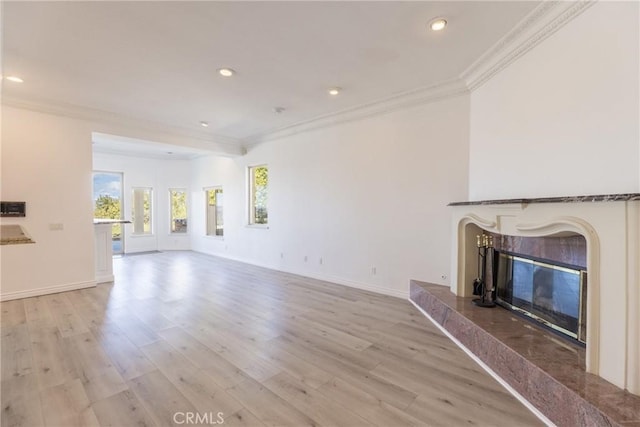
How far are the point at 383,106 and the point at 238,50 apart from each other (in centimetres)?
232

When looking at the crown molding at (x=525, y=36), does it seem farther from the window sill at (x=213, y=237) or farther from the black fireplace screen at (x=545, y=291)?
the window sill at (x=213, y=237)

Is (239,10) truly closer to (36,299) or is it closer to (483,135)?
(483,135)

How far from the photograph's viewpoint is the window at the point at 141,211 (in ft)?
28.5

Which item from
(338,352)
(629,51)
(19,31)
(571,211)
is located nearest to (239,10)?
(19,31)

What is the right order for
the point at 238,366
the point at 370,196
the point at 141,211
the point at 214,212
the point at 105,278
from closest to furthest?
the point at 238,366 < the point at 370,196 < the point at 105,278 < the point at 214,212 < the point at 141,211

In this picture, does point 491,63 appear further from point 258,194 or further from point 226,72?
point 258,194

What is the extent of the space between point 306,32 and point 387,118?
216 cm

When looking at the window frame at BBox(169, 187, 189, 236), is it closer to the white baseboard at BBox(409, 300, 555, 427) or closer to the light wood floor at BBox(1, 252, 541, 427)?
the light wood floor at BBox(1, 252, 541, 427)

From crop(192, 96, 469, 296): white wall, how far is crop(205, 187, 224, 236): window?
200 centimetres

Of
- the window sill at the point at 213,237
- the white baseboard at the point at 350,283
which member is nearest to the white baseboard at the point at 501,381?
the white baseboard at the point at 350,283

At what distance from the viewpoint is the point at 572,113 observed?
7.29ft

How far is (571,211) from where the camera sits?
199 centimetres

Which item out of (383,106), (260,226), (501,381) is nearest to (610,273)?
(501,381)

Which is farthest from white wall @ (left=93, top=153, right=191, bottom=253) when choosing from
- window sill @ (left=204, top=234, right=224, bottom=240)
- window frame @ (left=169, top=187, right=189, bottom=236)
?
window sill @ (left=204, top=234, right=224, bottom=240)
